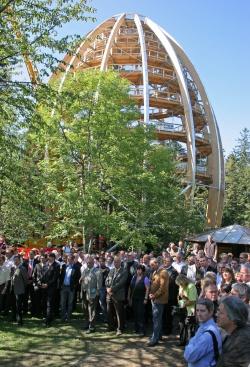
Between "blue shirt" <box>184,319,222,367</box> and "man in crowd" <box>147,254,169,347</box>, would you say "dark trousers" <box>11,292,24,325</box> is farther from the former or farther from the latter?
"blue shirt" <box>184,319,222,367</box>

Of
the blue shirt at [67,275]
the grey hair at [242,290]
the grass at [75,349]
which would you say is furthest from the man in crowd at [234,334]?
the blue shirt at [67,275]

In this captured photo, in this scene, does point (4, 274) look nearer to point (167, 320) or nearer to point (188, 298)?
point (167, 320)

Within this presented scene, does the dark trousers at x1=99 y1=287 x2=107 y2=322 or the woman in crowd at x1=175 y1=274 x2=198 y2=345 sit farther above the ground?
the woman in crowd at x1=175 y1=274 x2=198 y2=345

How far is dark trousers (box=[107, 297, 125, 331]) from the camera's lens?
9.82m

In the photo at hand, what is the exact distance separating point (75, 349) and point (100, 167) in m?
9.99

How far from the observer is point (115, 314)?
1027cm

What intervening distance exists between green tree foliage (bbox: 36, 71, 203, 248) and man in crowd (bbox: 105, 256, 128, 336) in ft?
18.4

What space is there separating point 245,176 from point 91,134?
141 ft

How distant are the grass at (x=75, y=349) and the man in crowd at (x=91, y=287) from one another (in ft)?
1.07

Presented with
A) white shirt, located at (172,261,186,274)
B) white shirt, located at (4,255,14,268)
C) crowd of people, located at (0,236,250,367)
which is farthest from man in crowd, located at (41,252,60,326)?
white shirt, located at (172,261,186,274)

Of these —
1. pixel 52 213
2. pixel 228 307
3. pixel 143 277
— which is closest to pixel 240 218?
pixel 52 213

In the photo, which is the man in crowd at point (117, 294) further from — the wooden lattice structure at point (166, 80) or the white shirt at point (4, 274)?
the wooden lattice structure at point (166, 80)

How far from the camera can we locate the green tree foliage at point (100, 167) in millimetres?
16281

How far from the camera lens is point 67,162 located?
17.4 metres
